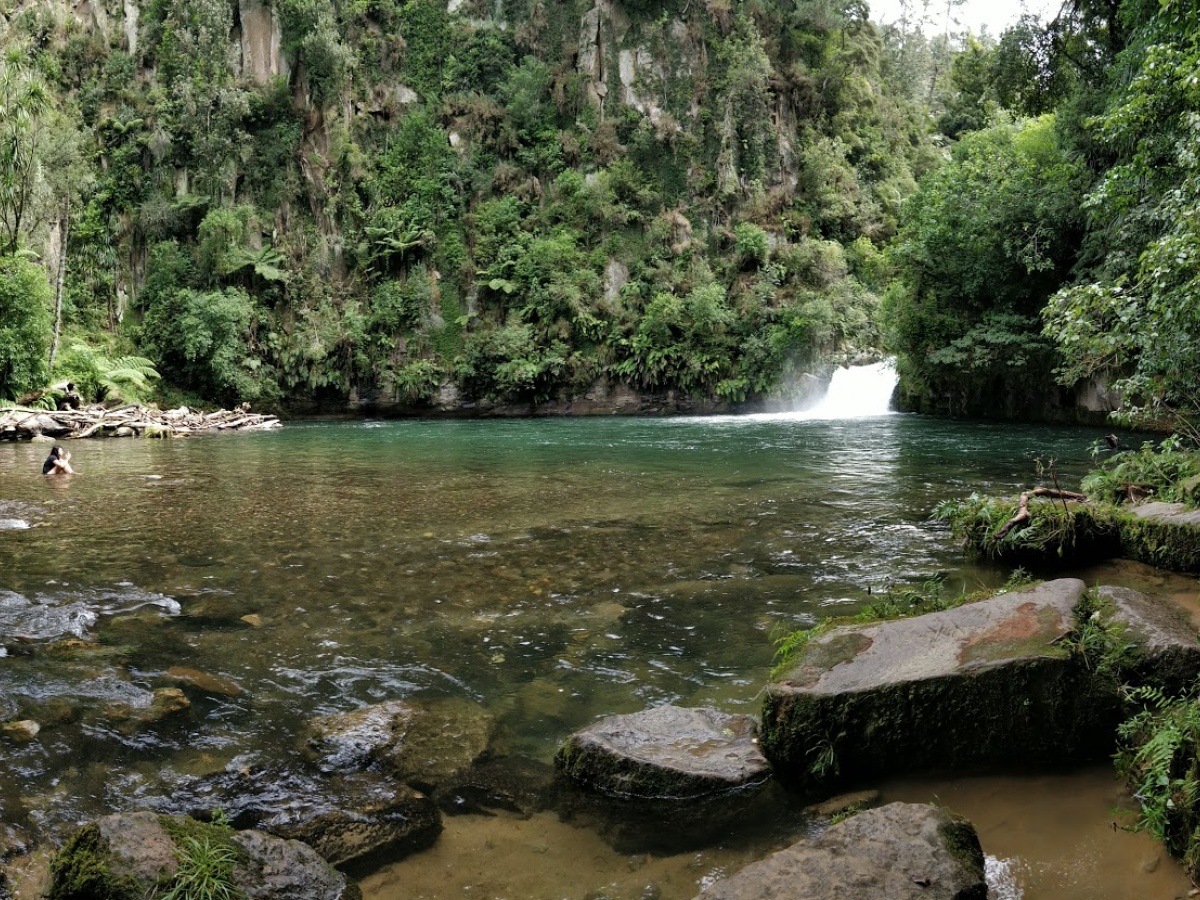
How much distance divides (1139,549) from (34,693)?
797cm

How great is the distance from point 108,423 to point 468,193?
2101 centimetres

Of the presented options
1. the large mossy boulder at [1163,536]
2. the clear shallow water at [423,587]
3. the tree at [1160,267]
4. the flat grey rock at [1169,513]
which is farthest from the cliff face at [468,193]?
the large mossy boulder at [1163,536]

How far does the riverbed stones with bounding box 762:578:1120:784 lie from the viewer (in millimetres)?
3525

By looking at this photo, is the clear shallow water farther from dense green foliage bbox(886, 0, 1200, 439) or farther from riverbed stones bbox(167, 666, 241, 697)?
dense green foliage bbox(886, 0, 1200, 439)

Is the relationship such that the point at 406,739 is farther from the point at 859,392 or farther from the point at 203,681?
the point at 859,392

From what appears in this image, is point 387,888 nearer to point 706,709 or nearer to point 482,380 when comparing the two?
point 706,709

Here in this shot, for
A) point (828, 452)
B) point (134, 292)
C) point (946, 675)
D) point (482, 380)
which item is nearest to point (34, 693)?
point (946, 675)

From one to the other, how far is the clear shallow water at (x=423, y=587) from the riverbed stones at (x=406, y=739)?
144 millimetres

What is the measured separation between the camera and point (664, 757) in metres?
3.63

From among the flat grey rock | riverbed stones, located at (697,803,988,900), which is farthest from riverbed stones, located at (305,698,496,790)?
the flat grey rock

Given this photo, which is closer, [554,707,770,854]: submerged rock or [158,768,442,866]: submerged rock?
[158,768,442,866]: submerged rock

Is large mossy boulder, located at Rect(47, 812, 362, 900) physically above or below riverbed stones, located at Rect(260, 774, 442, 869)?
above

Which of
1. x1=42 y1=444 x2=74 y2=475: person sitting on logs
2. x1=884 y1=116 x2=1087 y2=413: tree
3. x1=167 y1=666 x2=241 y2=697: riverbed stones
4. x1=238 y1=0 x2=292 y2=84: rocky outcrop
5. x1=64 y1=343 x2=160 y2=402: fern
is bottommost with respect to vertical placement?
x1=167 y1=666 x2=241 y2=697: riverbed stones

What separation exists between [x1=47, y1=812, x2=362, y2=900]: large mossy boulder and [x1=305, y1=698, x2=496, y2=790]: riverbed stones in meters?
0.91
